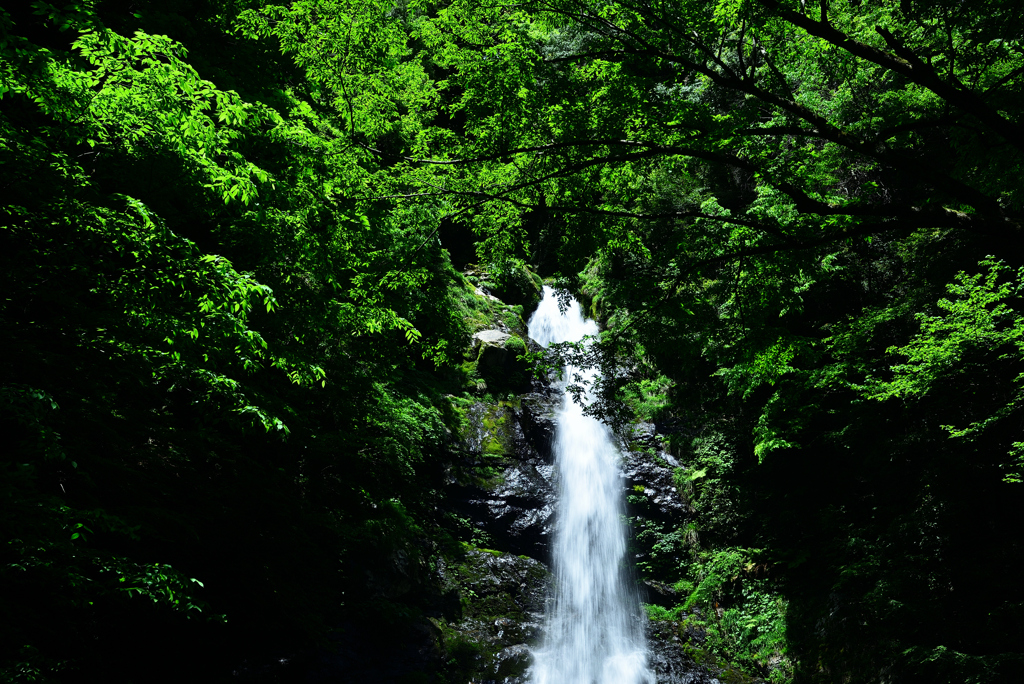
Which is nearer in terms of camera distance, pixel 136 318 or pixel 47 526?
pixel 47 526

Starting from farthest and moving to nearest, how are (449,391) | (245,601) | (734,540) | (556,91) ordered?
(449,391)
(734,540)
(245,601)
(556,91)

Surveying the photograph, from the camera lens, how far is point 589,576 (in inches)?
485

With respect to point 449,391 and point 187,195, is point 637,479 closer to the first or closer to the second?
point 449,391

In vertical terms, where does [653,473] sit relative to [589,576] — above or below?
above

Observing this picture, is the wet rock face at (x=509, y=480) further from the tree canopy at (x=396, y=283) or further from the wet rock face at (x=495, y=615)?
the tree canopy at (x=396, y=283)

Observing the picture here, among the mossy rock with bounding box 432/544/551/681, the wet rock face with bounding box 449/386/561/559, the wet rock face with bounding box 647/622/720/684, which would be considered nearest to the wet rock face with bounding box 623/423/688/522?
the wet rock face with bounding box 449/386/561/559

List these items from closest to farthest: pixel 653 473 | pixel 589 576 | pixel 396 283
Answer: pixel 396 283
pixel 589 576
pixel 653 473

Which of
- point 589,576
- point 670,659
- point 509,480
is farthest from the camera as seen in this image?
point 509,480

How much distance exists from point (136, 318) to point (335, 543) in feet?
16.3

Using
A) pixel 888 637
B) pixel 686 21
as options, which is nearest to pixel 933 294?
pixel 888 637

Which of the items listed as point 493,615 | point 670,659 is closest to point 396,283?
point 493,615

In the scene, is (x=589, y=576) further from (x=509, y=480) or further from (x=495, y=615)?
(x=509, y=480)

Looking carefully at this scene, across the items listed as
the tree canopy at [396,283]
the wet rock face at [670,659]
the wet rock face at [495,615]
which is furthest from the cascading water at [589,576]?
the tree canopy at [396,283]

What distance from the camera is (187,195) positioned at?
213 inches
